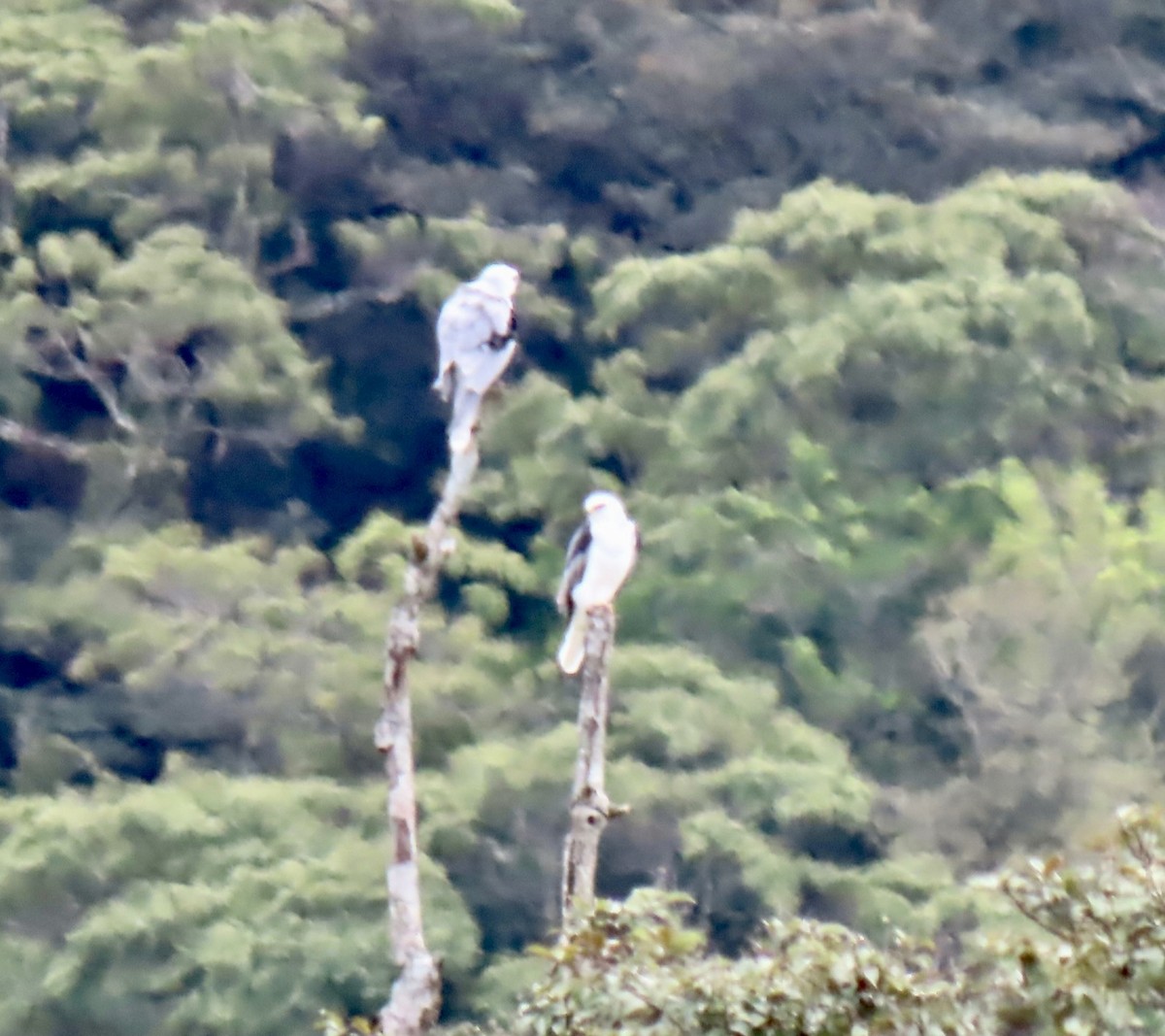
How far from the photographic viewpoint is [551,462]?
9.20 m

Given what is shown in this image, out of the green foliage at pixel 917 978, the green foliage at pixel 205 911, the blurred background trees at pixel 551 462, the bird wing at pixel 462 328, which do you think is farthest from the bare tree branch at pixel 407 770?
the green foliage at pixel 205 911

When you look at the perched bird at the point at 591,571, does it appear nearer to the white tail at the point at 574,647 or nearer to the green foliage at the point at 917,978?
the white tail at the point at 574,647

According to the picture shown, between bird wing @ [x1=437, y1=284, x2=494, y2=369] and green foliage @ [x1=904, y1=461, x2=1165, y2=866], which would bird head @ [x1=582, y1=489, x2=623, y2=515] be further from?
green foliage @ [x1=904, y1=461, x2=1165, y2=866]

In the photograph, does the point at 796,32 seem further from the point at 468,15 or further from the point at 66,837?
the point at 66,837

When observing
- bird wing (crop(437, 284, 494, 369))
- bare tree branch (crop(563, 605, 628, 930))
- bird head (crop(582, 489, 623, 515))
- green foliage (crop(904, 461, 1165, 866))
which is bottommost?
green foliage (crop(904, 461, 1165, 866))

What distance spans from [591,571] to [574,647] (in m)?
0.22

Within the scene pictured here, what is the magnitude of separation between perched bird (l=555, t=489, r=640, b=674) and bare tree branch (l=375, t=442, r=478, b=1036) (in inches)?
50.4

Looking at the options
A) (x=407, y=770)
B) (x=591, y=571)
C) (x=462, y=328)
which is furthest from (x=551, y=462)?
(x=407, y=770)

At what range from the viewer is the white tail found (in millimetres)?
4616

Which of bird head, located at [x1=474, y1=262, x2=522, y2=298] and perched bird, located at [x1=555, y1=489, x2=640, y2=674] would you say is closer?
perched bird, located at [x1=555, y1=489, x2=640, y2=674]

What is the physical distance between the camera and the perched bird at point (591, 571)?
4723mm

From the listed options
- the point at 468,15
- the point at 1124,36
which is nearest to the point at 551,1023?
the point at 468,15

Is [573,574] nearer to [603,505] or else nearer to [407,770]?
[603,505]

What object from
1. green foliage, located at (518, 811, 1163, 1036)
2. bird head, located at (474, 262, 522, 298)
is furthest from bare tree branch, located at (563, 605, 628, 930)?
bird head, located at (474, 262, 522, 298)
